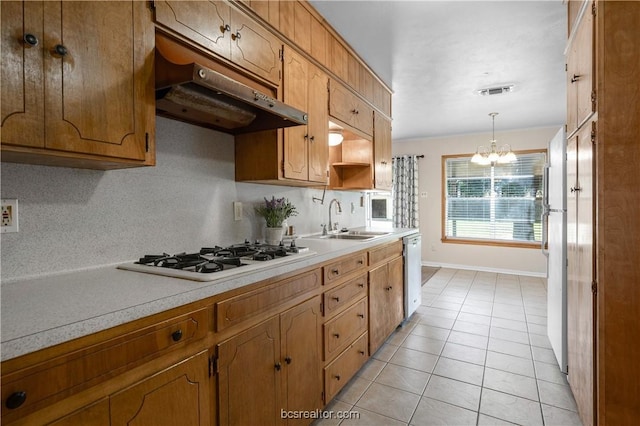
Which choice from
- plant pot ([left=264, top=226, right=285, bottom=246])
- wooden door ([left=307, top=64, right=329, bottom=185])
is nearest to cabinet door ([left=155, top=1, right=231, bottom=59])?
wooden door ([left=307, top=64, right=329, bottom=185])

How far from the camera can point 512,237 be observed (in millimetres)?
5754

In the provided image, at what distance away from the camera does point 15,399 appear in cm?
68

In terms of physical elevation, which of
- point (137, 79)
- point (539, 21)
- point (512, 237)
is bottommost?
point (512, 237)

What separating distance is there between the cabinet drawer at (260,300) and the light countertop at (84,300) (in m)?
0.06

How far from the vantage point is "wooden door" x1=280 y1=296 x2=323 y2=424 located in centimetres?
153

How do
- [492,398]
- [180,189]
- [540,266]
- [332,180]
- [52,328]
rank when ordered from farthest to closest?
1. [540,266]
2. [332,180]
3. [492,398]
4. [180,189]
5. [52,328]

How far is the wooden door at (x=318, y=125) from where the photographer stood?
2275mm

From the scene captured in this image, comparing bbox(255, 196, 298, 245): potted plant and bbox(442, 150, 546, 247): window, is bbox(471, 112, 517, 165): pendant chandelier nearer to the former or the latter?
bbox(442, 150, 546, 247): window

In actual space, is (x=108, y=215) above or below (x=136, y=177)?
below

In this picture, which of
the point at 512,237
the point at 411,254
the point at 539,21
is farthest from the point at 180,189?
the point at 512,237

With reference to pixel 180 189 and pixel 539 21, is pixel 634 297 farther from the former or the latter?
pixel 180 189

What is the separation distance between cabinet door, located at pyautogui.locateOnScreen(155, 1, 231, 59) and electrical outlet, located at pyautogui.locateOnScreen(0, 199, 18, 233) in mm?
888

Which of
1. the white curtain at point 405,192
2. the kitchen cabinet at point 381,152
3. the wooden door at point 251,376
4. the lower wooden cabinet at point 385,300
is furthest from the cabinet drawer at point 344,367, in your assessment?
the white curtain at point 405,192

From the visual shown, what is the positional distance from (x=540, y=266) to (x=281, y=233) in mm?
5200
